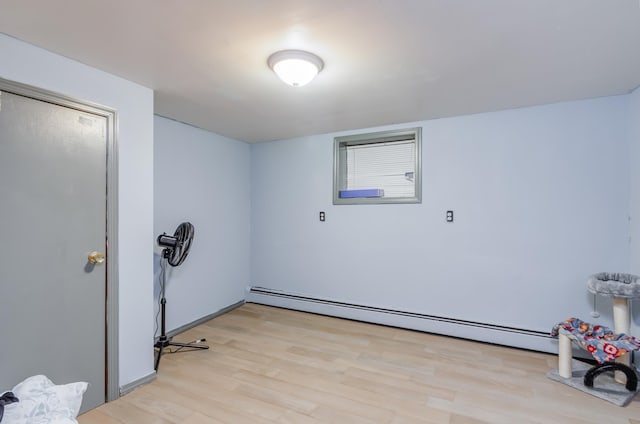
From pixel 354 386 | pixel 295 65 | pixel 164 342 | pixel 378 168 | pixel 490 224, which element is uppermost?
pixel 295 65

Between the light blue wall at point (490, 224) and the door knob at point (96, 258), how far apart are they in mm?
2366

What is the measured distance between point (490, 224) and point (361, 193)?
142cm

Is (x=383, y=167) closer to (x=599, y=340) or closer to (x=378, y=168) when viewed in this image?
(x=378, y=168)

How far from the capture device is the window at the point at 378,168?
3527mm

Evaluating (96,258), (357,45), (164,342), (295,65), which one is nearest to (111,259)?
(96,258)

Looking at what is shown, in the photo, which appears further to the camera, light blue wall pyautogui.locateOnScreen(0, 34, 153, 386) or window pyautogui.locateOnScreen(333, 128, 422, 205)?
window pyautogui.locateOnScreen(333, 128, 422, 205)

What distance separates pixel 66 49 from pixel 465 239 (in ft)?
11.7

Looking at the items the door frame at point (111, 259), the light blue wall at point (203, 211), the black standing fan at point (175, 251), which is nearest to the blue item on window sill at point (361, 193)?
the light blue wall at point (203, 211)

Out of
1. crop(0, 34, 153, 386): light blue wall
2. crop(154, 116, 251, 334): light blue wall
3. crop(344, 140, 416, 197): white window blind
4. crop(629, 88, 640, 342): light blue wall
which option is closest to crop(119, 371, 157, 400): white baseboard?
crop(0, 34, 153, 386): light blue wall

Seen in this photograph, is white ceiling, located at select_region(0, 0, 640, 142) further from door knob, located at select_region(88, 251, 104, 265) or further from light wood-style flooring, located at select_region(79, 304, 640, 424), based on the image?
light wood-style flooring, located at select_region(79, 304, 640, 424)

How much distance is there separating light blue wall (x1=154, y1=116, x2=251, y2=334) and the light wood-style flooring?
1.90 feet

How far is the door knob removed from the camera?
2086mm

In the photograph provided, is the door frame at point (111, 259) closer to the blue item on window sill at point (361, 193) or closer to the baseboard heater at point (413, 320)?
the baseboard heater at point (413, 320)

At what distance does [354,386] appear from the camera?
92.5 inches
